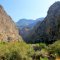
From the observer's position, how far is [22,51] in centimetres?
2500

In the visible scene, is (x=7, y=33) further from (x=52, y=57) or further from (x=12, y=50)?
(x=12, y=50)

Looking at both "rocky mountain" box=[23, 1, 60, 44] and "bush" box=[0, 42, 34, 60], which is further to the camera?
"rocky mountain" box=[23, 1, 60, 44]

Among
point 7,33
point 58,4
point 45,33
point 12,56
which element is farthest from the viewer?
point 58,4

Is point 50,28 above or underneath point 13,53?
above

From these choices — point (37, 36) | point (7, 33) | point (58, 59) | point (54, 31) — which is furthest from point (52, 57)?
point (37, 36)

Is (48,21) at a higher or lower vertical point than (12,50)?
higher

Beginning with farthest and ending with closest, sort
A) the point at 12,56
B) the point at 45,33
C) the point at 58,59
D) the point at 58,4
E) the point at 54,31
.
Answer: the point at 58,4 < the point at 45,33 < the point at 54,31 < the point at 58,59 < the point at 12,56

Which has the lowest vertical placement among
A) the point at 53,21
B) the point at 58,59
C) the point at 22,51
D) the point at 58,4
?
the point at 58,59

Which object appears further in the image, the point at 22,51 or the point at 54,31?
the point at 54,31

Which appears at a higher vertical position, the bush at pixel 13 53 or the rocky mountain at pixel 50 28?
the rocky mountain at pixel 50 28

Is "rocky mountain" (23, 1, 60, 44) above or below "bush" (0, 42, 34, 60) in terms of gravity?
above

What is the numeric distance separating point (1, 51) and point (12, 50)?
47.7 inches

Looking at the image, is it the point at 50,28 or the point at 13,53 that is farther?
the point at 50,28

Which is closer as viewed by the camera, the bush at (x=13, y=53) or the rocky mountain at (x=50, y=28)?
the bush at (x=13, y=53)
